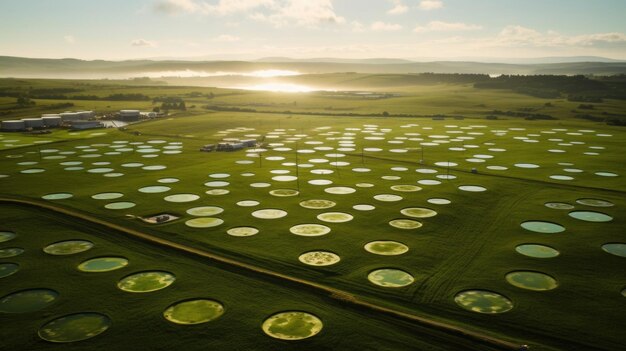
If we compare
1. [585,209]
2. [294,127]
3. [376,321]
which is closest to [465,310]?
[376,321]

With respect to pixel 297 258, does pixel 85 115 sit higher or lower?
higher

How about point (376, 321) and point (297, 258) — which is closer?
point (376, 321)

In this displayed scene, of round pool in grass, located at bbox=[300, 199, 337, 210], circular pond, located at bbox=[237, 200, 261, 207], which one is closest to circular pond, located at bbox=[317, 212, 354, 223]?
round pool in grass, located at bbox=[300, 199, 337, 210]

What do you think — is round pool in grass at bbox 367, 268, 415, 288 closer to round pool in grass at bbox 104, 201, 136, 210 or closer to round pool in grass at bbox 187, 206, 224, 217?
round pool in grass at bbox 187, 206, 224, 217

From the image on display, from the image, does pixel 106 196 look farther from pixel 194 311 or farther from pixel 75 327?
pixel 194 311

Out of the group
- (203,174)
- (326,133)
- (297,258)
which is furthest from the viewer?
(326,133)

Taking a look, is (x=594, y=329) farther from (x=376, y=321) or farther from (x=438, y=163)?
(x=438, y=163)

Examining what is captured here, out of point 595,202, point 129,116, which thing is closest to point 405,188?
point 595,202
